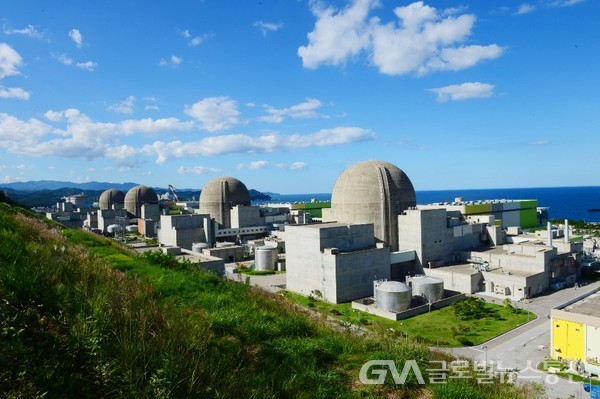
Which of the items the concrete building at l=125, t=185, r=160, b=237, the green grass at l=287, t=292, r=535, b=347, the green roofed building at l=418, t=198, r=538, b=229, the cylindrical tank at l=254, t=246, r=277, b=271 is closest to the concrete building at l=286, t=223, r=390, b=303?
the green grass at l=287, t=292, r=535, b=347

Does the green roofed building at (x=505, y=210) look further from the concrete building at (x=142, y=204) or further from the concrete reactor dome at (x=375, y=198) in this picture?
the concrete building at (x=142, y=204)

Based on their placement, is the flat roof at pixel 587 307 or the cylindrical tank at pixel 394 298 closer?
the flat roof at pixel 587 307

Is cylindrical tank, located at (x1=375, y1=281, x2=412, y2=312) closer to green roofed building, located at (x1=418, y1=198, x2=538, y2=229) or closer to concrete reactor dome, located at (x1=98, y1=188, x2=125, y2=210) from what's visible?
green roofed building, located at (x1=418, y1=198, x2=538, y2=229)

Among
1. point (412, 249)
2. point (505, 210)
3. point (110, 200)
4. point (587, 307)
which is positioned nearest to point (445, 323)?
point (587, 307)

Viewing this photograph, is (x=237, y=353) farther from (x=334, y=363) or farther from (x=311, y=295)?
(x=311, y=295)

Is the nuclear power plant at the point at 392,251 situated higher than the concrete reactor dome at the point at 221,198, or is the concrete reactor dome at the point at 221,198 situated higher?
the concrete reactor dome at the point at 221,198

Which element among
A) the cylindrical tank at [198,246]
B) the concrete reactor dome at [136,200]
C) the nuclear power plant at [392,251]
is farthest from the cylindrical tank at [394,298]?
the concrete reactor dome at [136,200]

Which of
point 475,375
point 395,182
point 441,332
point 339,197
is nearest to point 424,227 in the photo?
point 395,182
